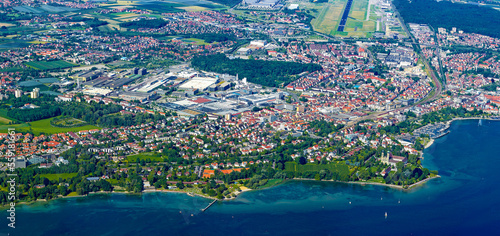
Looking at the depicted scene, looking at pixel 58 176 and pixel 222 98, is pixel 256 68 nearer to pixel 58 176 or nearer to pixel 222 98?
pixel 222 98

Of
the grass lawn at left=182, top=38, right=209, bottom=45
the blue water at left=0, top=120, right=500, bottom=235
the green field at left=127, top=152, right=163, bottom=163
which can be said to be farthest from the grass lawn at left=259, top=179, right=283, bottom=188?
the grass lawn at left=182, top=38, right=209, bottom=45

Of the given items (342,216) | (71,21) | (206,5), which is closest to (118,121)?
(342,216)

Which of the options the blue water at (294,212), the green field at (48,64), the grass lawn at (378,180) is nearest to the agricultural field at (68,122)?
the blue water at (294,212)

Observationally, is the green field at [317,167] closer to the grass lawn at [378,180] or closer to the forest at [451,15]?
the grass lawn at [378,180]

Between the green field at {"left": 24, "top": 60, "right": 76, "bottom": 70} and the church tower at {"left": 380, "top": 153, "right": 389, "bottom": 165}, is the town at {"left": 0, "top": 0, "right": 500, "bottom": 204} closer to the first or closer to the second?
the church tower at {"left": 380, "top": 153, "right": 389, "bottom": 165}

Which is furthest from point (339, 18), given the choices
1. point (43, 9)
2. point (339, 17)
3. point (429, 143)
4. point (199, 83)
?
point (429, 143)

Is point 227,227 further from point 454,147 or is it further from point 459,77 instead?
point 459,77
